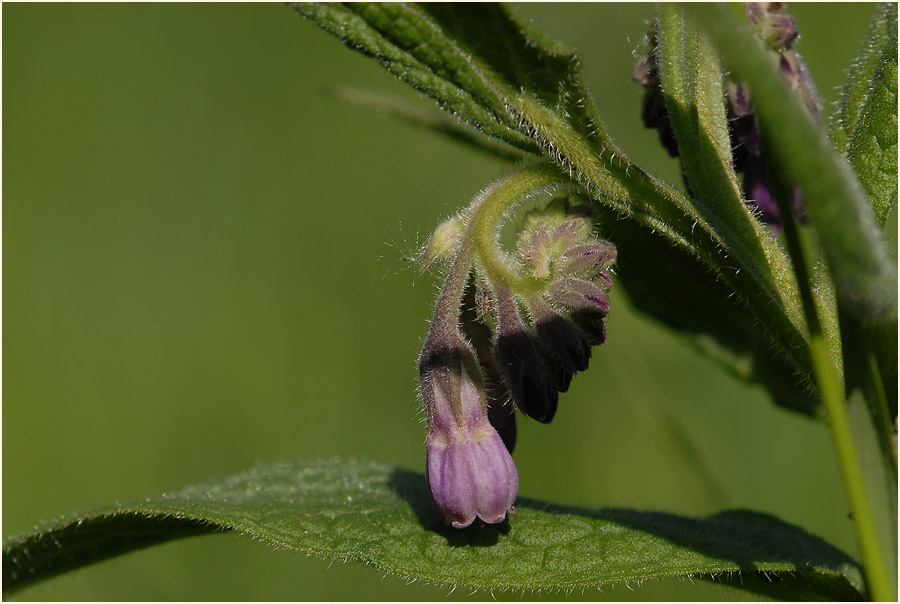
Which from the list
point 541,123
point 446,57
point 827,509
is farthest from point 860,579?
point 827,509

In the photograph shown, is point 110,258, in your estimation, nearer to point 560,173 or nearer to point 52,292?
point 52,292

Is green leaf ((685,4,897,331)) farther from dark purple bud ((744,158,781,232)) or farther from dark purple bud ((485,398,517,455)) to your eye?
dark purple bud ((744,158,781,232))

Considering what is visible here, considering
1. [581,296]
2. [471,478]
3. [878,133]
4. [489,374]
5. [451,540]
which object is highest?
[878,133]

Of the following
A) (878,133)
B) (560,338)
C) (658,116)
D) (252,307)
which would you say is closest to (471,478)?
(560,338)

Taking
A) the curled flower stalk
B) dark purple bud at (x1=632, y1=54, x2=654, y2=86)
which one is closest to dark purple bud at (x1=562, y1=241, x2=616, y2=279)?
the curled flower stalk

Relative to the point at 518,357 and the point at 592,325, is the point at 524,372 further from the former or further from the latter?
the point at 592,325

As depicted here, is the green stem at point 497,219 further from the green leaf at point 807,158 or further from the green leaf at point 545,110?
the green leaf at point 807,158

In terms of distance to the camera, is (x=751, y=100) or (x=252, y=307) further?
(x=252, y=307)
